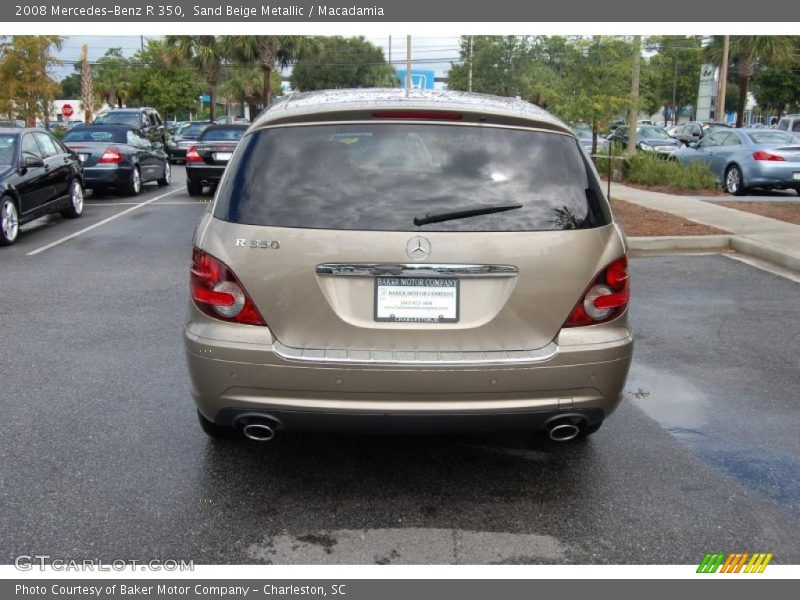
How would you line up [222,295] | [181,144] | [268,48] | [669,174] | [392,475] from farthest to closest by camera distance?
[268,48]
[181,144]
[669,174]
[392,475]
[222,295]

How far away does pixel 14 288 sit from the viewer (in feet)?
29.0

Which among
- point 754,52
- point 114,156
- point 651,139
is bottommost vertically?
point 651,139

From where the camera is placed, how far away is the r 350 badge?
11.8 feet

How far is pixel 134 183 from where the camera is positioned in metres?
17.9

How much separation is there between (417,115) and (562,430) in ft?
5.11

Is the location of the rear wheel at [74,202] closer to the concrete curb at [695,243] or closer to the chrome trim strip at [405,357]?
the concrete curb at [695,243]

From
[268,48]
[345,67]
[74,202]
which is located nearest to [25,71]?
[268,48]

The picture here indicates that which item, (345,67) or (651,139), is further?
(345,67)

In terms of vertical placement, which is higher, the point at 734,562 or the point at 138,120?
the point at 138,120

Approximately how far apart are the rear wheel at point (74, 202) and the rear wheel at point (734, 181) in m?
13.2

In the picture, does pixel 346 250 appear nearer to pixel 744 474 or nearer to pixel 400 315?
pixel 400 315

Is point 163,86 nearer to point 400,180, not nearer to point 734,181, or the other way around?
point 734,181

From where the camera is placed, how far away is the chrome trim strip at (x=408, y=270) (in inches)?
138

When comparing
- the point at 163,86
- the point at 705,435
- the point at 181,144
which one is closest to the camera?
the point at 705,435
